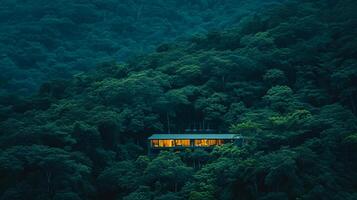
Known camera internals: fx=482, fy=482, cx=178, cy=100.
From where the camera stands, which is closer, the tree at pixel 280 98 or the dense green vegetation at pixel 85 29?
the tree at pixel 280 98

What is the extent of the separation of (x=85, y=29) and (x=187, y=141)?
45.0m

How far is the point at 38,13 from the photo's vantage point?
77188 mm

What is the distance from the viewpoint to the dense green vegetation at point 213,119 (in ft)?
90.7

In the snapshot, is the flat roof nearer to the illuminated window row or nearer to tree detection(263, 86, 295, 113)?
the illuminated window row

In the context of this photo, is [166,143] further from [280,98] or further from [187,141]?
[280,98]

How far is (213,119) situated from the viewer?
3903 cm

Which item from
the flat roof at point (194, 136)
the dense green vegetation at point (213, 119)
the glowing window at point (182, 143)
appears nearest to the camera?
the dense green vegetation at point (213, 119)

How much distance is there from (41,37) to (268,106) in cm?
4236

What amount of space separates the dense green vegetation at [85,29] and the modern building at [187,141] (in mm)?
25684

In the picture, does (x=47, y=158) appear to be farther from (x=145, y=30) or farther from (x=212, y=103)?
(x=145, y=30)

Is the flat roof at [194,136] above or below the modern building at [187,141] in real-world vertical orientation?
above

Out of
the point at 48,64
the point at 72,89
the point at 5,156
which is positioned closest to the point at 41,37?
the point at 48,64

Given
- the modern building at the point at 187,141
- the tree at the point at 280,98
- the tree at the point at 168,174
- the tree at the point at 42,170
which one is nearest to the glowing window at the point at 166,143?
the modern building at the point at 187,141

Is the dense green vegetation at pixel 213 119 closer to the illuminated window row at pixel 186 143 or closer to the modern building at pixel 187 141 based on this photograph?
the modern building at pixel 187 141
